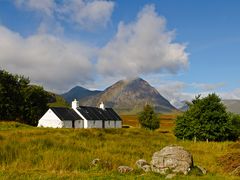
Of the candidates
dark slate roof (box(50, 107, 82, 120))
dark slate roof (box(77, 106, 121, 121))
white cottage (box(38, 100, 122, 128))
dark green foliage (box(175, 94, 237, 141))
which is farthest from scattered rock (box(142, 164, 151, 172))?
dark slate roof (box(77, 106, 121, 121))

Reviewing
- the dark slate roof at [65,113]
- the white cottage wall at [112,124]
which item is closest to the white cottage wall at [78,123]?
the dark slate roof at [65,113]

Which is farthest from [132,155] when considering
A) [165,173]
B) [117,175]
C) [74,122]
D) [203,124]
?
[74,122]

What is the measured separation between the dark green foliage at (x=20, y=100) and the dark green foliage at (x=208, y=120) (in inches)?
2001

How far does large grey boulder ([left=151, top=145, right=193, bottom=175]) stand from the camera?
19141 mm

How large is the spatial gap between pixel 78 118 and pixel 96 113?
11.3m

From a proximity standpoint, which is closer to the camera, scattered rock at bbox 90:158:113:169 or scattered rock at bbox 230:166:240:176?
scattered rock at bbox 90:158:113:169

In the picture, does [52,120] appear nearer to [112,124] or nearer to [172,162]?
[112,124]

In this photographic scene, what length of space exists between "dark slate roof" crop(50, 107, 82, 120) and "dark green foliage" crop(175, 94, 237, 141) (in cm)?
4339

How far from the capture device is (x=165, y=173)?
741 inches

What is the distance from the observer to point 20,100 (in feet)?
306

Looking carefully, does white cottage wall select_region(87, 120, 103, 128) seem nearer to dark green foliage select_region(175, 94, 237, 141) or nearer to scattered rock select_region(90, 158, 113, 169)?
dark green foliage select_region(175, 94, 237, 141)

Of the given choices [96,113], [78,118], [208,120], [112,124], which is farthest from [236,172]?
[112,124]

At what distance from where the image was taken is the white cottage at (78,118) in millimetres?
90188

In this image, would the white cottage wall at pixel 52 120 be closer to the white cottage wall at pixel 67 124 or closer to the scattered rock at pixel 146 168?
the white cottage wall at pixel 67 124
